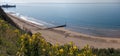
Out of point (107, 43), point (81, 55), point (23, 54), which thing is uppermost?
point (81, 55)

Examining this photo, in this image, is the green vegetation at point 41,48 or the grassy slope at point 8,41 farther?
the grassy slope at point 8,41

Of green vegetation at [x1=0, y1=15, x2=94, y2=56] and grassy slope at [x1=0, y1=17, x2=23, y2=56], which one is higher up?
green vegetation at [x1=0, y1=15, x2=94, y2=56]

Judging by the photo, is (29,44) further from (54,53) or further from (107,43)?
(107,43)

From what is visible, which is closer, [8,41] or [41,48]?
[41,48]

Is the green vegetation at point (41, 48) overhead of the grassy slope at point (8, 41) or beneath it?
overhead

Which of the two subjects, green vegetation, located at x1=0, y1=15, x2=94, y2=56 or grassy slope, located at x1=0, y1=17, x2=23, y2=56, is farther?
grassy slope, located at x1=0, y1=17, x2=23, y2=56

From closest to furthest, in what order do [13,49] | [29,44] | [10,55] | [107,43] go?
[29,44] → [10,55] → [13,49] → [107,43]

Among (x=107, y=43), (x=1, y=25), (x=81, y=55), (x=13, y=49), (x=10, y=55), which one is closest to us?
(x=81, y=55)

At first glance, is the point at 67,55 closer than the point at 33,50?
Yes

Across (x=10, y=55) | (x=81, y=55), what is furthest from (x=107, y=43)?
(x=81, y=55)

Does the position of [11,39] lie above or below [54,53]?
below

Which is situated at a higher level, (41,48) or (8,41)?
(41,48)
